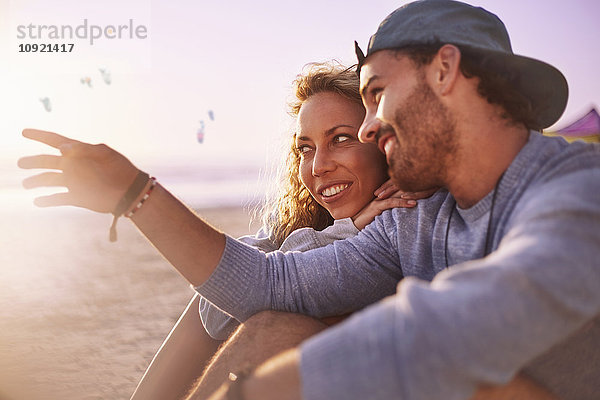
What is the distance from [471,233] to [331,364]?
86cm

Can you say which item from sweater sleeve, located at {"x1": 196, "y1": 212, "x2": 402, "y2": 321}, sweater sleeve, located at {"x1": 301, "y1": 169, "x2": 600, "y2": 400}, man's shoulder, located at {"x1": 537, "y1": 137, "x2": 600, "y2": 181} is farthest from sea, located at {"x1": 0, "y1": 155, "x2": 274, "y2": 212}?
sweater sleeve, located at {"x1": 301, "y1": 169, "x2": 600, "y2": 400}

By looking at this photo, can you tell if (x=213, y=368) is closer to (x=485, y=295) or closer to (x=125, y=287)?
(x=485, y=295)

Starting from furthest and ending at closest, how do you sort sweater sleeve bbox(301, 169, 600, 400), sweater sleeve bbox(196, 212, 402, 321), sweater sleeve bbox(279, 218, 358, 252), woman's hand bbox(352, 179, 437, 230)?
sweater sleeve bbox(279, 218, 358, 252)
woman's hand bbox(352, 179, 437, 230)
sweater sleeve bbox(196, 212, 402, 321)
sweater sleeve bbox(301, 169, 600, 400)

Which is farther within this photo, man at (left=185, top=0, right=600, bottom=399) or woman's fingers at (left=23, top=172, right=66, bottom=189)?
woman's fingers at (left=23, top=172, right=66, bottom=189)

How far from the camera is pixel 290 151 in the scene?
3.75 metres

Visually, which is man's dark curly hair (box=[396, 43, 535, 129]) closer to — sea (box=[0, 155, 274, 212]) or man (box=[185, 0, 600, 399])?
man (box=[185, 0, 600, 399])

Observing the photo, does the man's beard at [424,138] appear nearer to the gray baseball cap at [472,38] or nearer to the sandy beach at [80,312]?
the gray baseball cap at [472,38]

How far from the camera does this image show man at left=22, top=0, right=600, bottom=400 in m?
1.26

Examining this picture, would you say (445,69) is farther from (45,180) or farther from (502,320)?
(45,180)

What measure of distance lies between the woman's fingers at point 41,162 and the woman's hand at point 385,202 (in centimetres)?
137

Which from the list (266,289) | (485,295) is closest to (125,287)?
(266,289)

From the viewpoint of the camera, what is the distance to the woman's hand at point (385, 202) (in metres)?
2.39

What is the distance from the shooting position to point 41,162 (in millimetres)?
2059

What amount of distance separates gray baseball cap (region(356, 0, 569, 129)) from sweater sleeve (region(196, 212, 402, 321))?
747 mm
